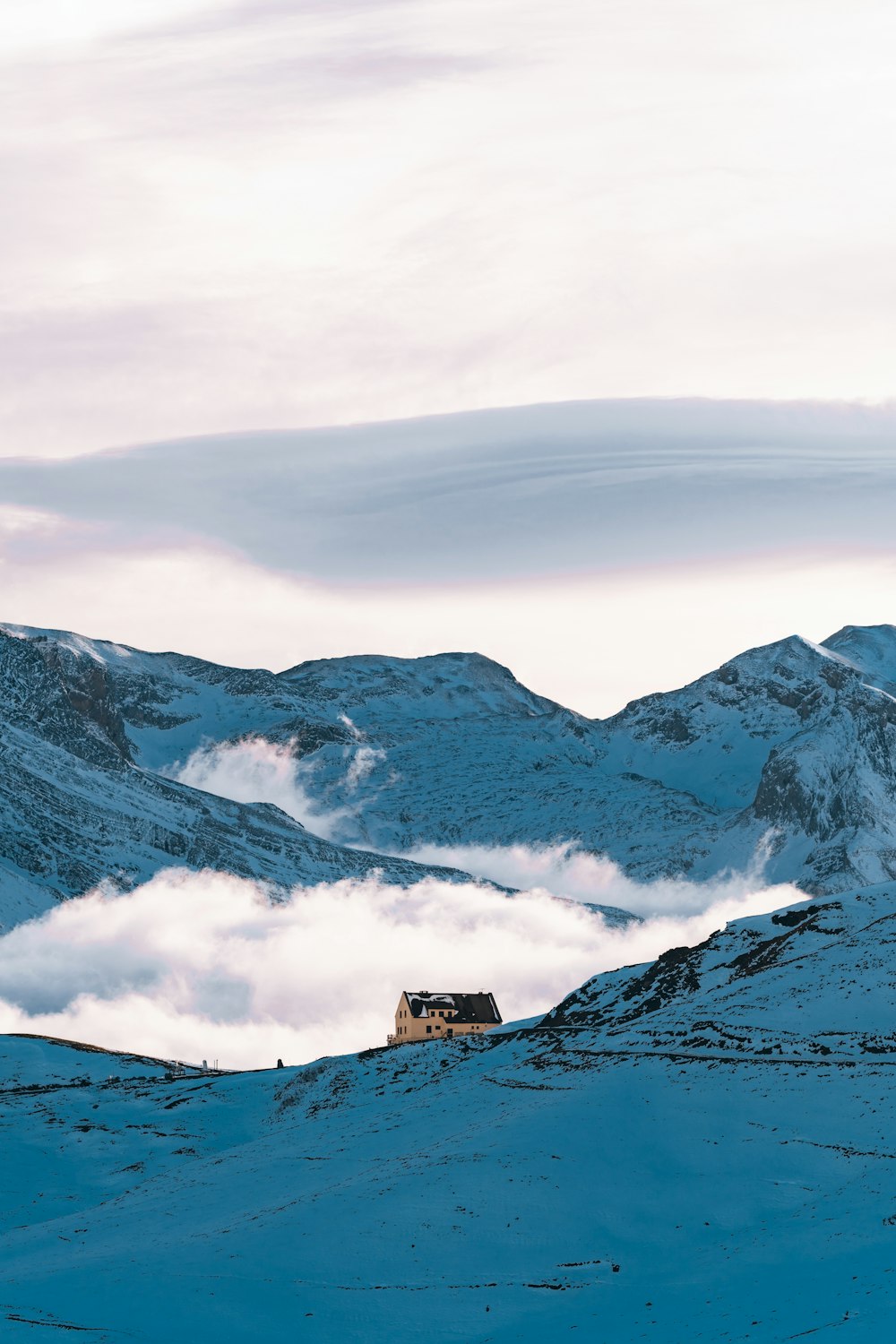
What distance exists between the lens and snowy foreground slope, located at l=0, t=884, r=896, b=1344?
6450 centimetres

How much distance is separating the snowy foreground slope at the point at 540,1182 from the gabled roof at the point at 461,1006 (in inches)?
1611

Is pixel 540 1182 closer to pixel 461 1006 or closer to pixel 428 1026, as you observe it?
pixel 428 1026

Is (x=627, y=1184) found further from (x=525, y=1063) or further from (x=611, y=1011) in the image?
(x=611, y=1011)

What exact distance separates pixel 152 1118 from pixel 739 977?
43.3m

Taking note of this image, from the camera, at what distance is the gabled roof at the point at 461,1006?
172 metres

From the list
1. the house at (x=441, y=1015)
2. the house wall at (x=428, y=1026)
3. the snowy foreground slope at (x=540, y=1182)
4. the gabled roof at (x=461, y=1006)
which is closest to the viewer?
the snowy foreground slope at (x=540, y=1182)

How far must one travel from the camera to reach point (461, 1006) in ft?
569

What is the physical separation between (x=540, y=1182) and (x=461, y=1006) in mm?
94160

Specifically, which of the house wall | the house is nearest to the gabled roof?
the house

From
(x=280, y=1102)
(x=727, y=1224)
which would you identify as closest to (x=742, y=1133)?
(x=727, y=1224)

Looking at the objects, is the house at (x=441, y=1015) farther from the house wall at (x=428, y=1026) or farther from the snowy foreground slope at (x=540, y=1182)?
the snowy foreground slope at (x=540, y=1182)

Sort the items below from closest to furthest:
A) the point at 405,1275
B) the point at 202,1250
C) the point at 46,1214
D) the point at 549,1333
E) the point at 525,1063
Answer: the point at 549,1333
the point at 405,1275
the point at 202,1250
the point at 46,1214
the point at 525,1063

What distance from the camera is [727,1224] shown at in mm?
72875

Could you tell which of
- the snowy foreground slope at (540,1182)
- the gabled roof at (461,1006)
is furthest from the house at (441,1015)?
the snowy foreground slope at (540,1182)
